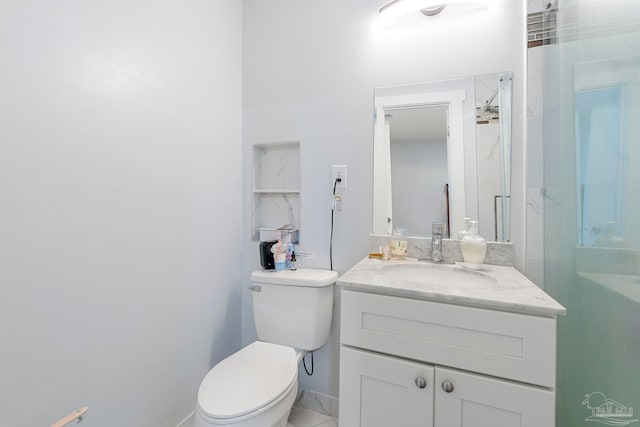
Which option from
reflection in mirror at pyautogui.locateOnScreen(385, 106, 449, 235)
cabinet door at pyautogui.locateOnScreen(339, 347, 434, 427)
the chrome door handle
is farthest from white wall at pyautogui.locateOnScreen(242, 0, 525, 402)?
the chrome door handle

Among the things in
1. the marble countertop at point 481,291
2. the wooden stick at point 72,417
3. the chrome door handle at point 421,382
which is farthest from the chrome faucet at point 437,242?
the wooden stick at point 72,417

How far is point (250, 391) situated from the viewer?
104 centimetres

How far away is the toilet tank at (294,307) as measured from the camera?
4.54 ft

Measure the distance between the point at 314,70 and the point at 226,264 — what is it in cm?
119

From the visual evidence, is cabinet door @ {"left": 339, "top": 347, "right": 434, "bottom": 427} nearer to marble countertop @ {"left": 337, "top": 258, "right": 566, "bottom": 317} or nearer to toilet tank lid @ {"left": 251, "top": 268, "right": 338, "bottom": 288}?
marble countertop @ {"left": 337, "top": 258, "right": 566, "bottom": 317}

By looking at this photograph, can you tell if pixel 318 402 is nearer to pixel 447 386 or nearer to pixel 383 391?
pixel 383 391

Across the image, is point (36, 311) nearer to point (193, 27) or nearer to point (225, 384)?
point (225, 384)

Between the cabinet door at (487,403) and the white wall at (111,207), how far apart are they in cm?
112

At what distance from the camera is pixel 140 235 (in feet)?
3.72

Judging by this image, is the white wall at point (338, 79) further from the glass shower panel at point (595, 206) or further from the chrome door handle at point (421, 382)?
the chrome door handle at point (421, 382)

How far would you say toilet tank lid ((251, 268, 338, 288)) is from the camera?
1.38 metres

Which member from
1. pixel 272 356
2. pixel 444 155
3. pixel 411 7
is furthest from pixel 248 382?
pixel 411 7

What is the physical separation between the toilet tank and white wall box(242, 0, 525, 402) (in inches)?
6.1

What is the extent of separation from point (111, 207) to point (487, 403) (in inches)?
54.7
